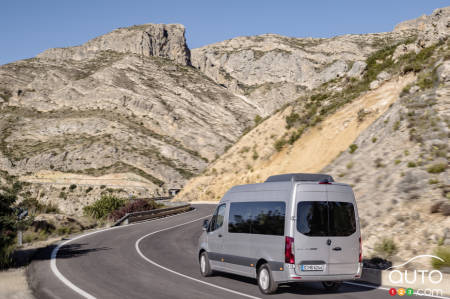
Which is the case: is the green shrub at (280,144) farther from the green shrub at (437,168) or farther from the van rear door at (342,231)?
the van rear door at (342,231)

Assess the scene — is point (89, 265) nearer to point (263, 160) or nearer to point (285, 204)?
point (285, 204)

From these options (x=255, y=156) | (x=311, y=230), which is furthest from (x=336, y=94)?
(x=311, y=230)

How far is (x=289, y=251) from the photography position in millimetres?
9812

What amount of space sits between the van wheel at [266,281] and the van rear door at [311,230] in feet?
2.24

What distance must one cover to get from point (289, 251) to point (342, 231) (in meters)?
1.36

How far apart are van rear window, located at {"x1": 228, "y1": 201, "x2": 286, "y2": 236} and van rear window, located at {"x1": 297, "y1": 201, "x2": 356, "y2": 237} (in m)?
0.44

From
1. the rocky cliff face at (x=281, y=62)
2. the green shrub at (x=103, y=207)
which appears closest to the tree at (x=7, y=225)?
the green shrub at (x=103, y=207)

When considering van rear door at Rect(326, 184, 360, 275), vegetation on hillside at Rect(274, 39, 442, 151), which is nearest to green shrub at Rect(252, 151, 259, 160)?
vegetation on hillside at Rect(274, 39, 442, 151)

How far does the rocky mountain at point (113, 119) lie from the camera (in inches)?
3637

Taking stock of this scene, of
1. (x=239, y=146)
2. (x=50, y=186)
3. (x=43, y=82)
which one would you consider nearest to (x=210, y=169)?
(x=239, y=146)

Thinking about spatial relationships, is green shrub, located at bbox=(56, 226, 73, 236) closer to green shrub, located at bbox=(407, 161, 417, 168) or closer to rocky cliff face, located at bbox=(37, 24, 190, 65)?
green shrub, located at bbox=(407, 161, 417, 168)

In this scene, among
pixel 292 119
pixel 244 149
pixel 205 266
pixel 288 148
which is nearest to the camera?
pixel 205 266

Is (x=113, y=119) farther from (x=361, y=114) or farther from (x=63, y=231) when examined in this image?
(x=63, y=231)

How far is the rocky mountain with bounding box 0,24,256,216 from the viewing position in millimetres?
92375
